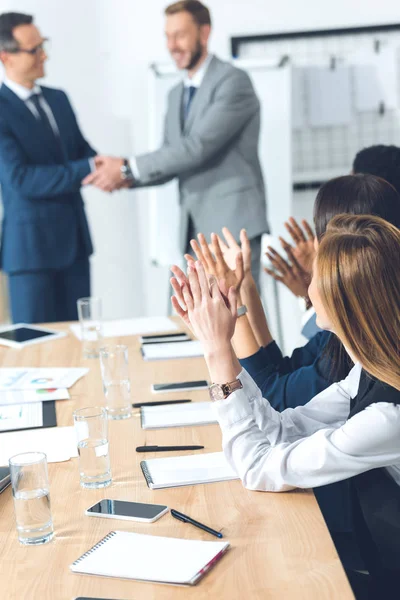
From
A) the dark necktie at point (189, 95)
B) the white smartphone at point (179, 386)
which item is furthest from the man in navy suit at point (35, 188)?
the white smartphone at point (179, 386)

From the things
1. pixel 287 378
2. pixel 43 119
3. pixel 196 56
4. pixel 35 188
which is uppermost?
pixel 196 56

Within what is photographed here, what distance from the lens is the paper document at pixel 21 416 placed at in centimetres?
167

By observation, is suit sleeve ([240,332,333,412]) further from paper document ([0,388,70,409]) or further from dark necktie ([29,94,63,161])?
dark necktie ([29,94,63,161])

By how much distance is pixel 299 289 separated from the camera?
2.35 m

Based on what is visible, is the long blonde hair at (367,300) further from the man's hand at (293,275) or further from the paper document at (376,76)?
the paper document at (376,76)

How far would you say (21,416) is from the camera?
174 cm

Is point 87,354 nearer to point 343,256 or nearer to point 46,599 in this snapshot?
point 343,256

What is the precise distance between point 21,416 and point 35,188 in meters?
1.89

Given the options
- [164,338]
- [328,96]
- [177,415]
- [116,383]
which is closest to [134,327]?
[164,338]

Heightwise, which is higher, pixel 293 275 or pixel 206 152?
pixel 206 152

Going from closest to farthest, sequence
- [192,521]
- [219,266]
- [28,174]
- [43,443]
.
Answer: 1. [192,521]
2. [43,443]
3. [219,266]
4. [28,174]

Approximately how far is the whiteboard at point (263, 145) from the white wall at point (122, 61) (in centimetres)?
25

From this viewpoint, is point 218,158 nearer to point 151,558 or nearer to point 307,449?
point 307,449

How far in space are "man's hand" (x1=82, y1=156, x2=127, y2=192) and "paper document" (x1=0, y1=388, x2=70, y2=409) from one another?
1763 mm
